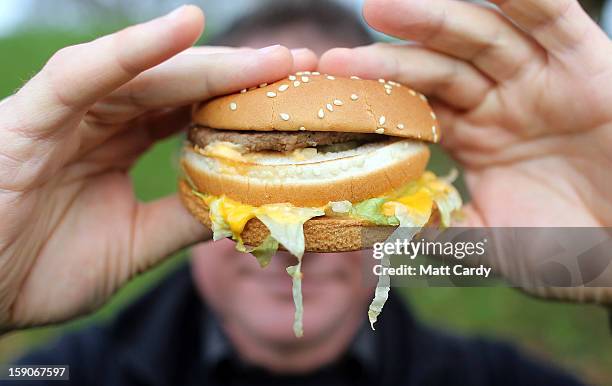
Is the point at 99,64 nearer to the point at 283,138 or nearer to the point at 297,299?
the point at 283,138

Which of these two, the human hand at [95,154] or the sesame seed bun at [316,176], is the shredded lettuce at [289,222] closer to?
the sesame seed bun at [316,176]

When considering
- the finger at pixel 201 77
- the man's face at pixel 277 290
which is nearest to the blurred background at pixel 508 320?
the man's face at pixel 277 290

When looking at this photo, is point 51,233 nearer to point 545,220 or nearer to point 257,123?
point 257,123

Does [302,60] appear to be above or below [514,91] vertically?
above

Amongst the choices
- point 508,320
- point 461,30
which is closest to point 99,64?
point 461,30

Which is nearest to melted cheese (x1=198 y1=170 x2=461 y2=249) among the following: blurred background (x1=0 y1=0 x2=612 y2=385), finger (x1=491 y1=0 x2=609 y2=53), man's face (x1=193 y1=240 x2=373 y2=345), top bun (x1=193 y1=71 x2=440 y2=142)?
top bun (x1=193 y1=71 x2=440 y2=142)

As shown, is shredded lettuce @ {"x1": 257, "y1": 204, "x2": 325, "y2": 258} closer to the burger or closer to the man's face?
the burger
